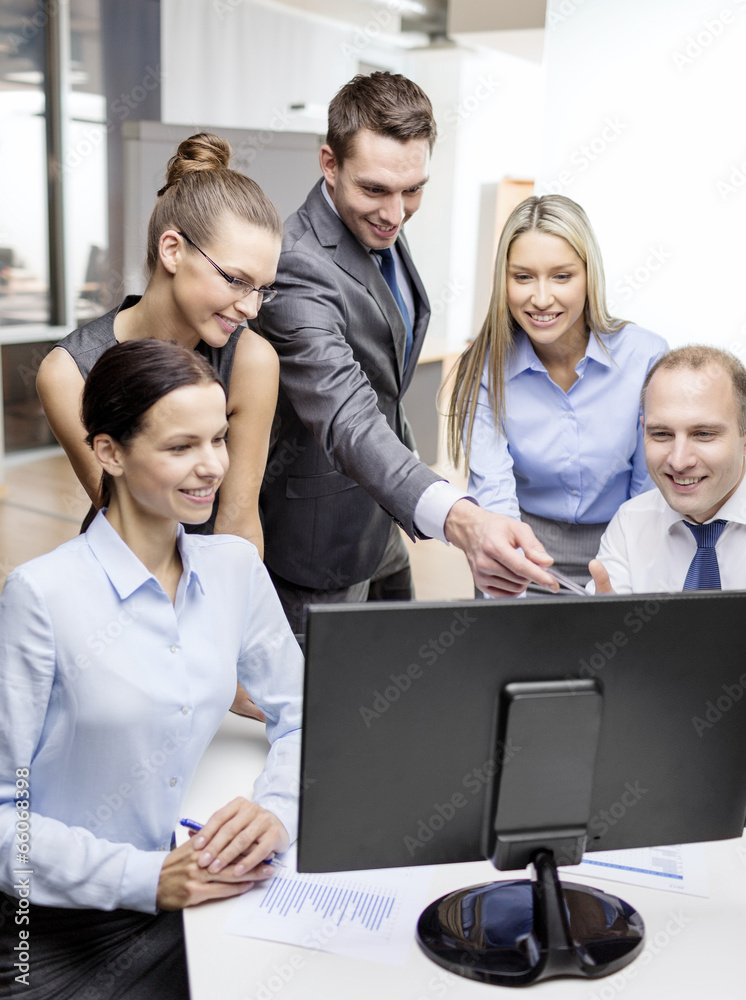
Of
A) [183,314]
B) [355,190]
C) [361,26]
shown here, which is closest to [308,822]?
[183,314]

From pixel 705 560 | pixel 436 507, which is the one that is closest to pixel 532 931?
pixel 436 507

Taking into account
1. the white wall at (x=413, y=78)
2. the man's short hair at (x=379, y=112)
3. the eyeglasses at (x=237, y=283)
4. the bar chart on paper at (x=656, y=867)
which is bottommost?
the bar chart on paper at (x=656, y=867)

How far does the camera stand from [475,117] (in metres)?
9.43

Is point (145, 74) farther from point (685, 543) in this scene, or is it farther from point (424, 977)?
point (424, 977)

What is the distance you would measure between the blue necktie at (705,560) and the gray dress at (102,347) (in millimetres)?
923

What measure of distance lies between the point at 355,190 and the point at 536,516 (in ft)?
2.81

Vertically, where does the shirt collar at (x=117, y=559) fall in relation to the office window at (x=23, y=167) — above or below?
below

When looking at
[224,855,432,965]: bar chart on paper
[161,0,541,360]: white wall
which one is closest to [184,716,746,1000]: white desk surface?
[224,855,432,965]: bar chart on paper

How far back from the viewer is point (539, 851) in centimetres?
117

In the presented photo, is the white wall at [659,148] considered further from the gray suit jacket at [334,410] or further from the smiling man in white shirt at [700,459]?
the smiling man in white shirt at [700,459]

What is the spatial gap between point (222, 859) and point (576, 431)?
134 centimetres

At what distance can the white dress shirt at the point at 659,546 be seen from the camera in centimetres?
184

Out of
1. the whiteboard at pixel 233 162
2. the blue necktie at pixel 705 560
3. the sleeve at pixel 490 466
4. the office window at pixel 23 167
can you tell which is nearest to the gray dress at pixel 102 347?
the sleeve at pixel 490 466

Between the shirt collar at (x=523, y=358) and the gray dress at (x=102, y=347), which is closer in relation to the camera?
the gray dress at (x=102, y=347)
